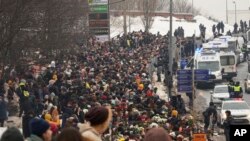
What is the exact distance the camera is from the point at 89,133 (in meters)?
7.61

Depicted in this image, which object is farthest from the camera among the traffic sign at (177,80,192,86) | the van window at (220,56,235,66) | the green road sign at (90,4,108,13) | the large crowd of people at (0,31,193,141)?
the van window at (220,56,235,66)

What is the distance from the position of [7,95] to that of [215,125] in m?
7.59

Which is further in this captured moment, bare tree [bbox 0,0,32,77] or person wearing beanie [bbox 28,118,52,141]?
bare tree [bbox 0,0,32,77]

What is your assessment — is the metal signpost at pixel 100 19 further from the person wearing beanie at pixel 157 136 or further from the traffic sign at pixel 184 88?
the person wearing beanie at pixel 157 136

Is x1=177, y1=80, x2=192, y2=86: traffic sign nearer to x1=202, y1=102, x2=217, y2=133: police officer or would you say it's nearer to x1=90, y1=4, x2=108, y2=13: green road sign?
x1=202, y1=102, x2=217, y2=133: police officer

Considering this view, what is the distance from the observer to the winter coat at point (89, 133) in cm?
755

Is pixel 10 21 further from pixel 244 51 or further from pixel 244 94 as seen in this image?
pixel 244 51

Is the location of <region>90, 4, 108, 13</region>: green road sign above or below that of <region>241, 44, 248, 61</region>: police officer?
above

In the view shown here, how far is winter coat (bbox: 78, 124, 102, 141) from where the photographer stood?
7551 millimetres

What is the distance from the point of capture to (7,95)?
29766mm

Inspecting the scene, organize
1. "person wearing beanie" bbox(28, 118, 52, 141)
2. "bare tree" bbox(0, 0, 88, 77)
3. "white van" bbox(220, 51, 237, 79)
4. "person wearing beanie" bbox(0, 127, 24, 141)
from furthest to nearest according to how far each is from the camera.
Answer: "white van" bbox(220, 51, 237, 79), "bare tree" bbox(0, 0, 88, 77), "person wearing beanie" bbox(28, 118, 52, 141), "person wearing beanie" bbox(0, 127, 24, 141)

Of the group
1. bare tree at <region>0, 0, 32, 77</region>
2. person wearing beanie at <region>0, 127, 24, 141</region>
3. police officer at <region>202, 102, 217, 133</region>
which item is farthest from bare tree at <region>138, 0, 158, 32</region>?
person wearing beanie at <region>0, 127, 24, 141</region>

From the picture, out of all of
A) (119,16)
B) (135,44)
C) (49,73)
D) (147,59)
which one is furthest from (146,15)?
(49,73)

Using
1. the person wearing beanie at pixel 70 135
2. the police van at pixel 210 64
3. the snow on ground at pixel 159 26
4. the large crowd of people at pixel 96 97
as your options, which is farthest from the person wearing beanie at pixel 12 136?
the snow on ground at pixel 159 26
